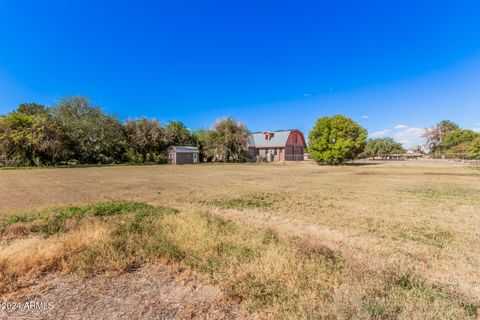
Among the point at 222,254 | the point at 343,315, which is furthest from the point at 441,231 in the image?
the point at 222,254

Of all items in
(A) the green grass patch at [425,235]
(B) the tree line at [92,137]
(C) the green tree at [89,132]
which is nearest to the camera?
(A) the green grass patch at [425,235]

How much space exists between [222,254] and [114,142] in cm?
3506

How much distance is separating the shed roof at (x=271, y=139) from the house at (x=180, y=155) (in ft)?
37.3

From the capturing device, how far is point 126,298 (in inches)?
98.5

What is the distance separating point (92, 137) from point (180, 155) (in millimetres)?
12607

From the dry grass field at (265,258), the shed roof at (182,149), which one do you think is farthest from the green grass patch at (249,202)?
the shed roof at (182,149)

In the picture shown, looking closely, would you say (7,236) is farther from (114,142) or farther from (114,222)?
(114,142)

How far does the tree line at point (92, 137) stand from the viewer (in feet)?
83.4

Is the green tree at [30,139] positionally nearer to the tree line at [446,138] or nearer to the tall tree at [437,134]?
the tree line at [446,138]

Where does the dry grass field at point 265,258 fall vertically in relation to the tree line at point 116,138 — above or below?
below

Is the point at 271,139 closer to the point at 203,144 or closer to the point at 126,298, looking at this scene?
the point at 203,144

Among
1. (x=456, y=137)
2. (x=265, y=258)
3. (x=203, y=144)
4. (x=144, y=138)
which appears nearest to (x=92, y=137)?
(x=144, y=138)

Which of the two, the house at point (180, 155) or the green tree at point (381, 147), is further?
the green tree at point (381, 147)

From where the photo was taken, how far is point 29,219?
5.36 meters
